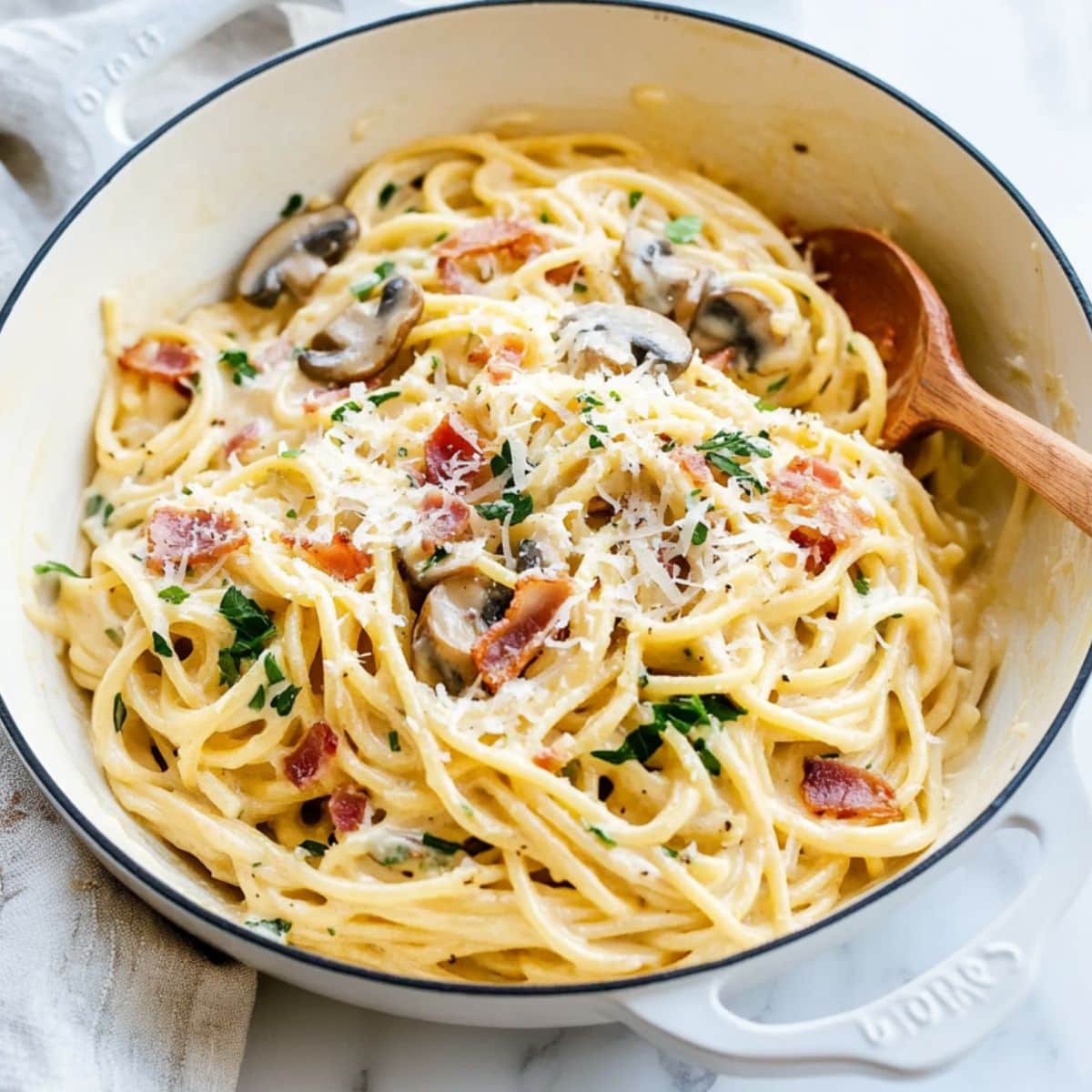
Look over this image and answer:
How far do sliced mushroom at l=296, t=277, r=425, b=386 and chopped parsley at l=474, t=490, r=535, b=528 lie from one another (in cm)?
72

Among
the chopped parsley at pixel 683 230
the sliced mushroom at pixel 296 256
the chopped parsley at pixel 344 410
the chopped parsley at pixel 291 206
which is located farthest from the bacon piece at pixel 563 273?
the chopped parsley at pixel 291 206

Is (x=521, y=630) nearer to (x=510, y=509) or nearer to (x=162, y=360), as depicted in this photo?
(x=510, y=509)

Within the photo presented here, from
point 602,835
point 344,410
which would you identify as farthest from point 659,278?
point 602,835

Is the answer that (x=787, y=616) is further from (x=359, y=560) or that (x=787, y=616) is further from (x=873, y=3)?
(x=873, y=3)

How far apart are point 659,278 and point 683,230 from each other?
1.01 ft

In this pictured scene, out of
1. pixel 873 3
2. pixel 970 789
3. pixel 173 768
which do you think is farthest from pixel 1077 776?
pixel 873 3

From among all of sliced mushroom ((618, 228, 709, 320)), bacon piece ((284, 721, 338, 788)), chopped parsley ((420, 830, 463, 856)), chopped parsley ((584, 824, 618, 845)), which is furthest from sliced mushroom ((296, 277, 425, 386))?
chopped parsley ((584, 824, 618, 845))

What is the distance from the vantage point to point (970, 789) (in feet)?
10.9

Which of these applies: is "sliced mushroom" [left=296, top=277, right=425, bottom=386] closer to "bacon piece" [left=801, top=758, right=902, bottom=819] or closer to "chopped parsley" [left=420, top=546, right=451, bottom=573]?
"chopped parsley" [left=420, top=546, right=451, bottom=573]

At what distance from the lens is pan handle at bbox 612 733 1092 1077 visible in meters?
2.61

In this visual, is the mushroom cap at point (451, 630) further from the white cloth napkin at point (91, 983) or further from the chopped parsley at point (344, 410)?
the white cloth napkin at point (91, 983)

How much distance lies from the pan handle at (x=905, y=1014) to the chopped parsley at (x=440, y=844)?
0.56m

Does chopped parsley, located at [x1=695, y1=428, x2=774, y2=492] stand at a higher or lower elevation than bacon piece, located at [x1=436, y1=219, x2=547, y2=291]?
higher

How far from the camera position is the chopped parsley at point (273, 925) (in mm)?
3123
